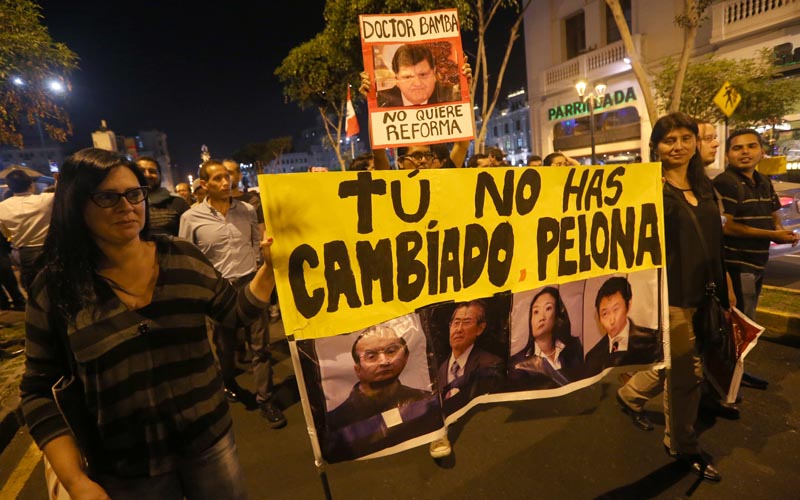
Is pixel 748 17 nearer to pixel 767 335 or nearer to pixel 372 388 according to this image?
pixel 767 335

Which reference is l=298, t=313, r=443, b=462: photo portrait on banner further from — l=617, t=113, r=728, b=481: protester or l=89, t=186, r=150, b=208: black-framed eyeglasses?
l=617, t=113, r=728, b=481: protester

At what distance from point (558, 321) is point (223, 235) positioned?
2716mm

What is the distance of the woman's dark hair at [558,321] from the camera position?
2375 millimetres

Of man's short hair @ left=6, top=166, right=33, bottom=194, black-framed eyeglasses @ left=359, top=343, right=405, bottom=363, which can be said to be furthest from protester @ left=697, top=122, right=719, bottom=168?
man's short hair @ left=6, top=166, right=33, bottom=194

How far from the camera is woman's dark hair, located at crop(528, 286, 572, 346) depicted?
2375 millimetres

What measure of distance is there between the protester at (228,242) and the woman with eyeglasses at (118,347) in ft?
6.65

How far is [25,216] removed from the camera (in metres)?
5.32

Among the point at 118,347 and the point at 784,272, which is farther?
the point at 784,272

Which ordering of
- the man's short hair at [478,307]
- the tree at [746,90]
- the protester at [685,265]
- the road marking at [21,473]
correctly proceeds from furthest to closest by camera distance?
the tree at [746,90] → the road marking at [21,473] → the protester at [685,265] → the man's short hair at [478,307]

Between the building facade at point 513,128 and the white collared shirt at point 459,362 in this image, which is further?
the building facade at point 513,128

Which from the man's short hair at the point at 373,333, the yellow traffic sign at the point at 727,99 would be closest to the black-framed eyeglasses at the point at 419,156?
the man's short hair at the point at 373,333

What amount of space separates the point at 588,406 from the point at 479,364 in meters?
1.63

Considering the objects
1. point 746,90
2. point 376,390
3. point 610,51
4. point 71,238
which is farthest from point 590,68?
point 71,238

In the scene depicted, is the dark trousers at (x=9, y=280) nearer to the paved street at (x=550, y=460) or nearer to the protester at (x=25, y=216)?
the protester at (x=25, y=216)
